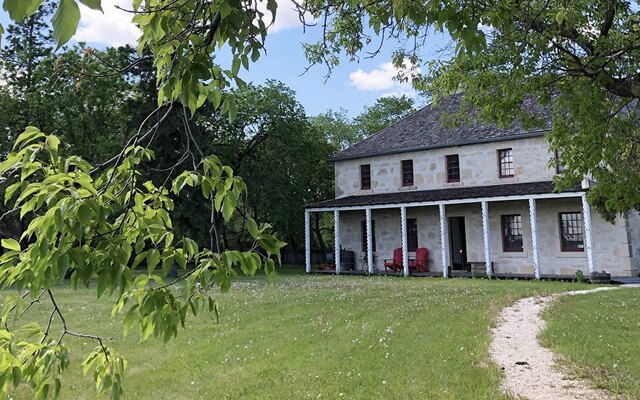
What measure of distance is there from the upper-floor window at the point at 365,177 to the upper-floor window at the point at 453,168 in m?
4.67

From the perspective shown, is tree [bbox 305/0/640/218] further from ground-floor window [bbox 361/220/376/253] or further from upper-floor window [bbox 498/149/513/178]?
ground-floor window [bbox 361/220/376/253]

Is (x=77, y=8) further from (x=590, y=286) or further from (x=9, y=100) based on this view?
(x=9, y=100)

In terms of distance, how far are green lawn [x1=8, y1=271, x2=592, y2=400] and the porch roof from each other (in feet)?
30.0

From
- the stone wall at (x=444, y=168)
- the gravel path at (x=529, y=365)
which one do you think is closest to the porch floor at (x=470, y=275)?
the stone wall at (x=444, y=168)

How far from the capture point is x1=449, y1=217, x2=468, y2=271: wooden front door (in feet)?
79.9

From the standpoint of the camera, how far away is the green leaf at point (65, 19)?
1.12m

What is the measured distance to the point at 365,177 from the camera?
27.5 m

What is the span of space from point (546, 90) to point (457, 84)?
4.46 feet

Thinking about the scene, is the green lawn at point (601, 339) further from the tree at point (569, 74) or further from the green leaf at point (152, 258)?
the green leaf at point (152, 258)

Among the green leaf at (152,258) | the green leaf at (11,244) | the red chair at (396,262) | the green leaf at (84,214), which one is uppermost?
the green leaf at (84,214)

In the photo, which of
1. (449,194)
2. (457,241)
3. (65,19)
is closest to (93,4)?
(65,19)

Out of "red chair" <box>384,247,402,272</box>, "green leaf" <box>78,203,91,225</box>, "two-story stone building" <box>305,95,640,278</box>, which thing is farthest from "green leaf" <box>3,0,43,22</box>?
"red chair" <box>384,247,402,272</box>

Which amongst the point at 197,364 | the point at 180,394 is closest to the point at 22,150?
the point at 180,394

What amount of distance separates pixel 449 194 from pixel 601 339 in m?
15.5
